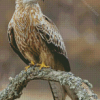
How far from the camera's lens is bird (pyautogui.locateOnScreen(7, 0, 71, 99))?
5.44 ft

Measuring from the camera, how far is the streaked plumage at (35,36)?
1.66 metres

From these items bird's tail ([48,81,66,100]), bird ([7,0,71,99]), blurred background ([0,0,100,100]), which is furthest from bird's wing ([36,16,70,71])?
blurred background ([0,0,100,100])

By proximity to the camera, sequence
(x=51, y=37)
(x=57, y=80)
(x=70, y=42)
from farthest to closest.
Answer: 1. (x=70, y=42)
2. (x=51, y=37)
3. (x=57, y=80)

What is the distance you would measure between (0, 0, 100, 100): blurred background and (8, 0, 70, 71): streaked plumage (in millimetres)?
280

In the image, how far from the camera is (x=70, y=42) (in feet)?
6.84

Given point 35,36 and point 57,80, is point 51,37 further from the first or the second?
point 57,80

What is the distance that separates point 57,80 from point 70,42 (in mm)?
580

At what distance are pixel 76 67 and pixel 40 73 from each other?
0.50 metres

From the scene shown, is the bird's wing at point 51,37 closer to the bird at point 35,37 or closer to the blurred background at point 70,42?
the bird at point 35,37

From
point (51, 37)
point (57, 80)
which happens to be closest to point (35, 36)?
point (51, 37)

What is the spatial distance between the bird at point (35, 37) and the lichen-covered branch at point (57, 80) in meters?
0.09

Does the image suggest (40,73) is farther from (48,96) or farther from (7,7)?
(7,7)

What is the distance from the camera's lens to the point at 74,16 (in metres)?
2.00

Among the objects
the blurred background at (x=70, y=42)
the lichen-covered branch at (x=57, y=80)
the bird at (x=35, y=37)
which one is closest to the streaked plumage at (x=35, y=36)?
the bird at (x=35, y=37)
